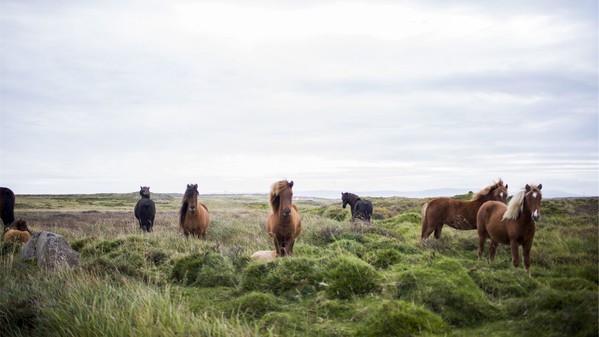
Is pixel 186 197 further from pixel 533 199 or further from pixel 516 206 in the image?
pixel 533 199

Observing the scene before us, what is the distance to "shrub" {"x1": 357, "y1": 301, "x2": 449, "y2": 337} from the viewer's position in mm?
5082

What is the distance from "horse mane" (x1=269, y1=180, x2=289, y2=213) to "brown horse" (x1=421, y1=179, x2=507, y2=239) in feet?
17.8

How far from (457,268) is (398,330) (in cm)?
203

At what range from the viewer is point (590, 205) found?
5.42 m

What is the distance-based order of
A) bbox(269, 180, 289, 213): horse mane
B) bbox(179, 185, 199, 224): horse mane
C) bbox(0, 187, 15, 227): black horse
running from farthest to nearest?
1. bbox(0, 187, 15, 227): black horse
2. bbox(179, 185, 199, 224): horse mane
3. bbox(269, 180, 289, 213): horse mane

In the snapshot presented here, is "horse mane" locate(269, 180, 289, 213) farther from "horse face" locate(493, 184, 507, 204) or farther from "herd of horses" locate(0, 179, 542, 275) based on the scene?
"horse face" locate(493, 184, 507, 204)

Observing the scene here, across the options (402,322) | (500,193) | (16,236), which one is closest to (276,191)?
(402,322)

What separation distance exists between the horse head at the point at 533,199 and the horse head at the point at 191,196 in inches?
405

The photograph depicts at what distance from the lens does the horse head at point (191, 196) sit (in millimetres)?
14539

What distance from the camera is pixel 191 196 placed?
14852mm

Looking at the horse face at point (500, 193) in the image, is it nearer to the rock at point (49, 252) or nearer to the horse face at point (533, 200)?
the horse face at point (533, 200)

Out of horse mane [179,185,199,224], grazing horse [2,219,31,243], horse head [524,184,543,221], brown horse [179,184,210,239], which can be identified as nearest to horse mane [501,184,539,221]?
horse head [524,184,543,221]

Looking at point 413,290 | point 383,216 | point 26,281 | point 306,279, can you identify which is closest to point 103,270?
point 26,281

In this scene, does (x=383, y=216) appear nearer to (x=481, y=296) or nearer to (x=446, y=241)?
(x=446, y=241)
